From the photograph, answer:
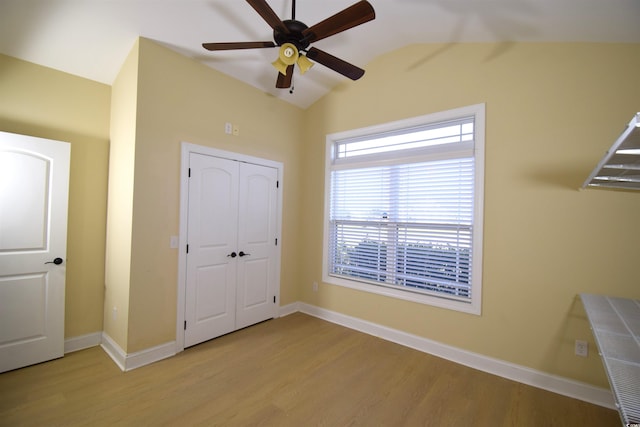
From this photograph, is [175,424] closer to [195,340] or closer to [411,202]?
[195,340]

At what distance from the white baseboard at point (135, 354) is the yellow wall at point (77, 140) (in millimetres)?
342

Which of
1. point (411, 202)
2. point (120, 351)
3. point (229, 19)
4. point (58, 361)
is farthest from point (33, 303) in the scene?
point (411, 202)

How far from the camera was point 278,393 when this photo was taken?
87.4 inches

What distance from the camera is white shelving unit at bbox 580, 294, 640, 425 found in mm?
882

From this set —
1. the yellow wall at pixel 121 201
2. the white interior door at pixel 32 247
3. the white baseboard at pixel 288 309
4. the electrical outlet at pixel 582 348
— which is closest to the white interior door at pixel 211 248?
the yellow wall at pixel 121 201

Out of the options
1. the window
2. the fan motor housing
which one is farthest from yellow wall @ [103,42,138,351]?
the window

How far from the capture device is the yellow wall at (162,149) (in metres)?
2.58

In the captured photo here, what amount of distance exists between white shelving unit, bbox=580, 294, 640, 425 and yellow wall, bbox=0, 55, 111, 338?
395 cm

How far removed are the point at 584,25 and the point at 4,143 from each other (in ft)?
15.7

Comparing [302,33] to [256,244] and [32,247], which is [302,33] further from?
[32,247]

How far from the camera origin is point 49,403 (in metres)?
2.03

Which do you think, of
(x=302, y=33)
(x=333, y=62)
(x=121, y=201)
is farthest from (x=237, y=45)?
(x=121, y=201)

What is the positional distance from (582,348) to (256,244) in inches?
130

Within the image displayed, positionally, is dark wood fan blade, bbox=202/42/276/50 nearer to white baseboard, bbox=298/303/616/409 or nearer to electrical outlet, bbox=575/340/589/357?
white baseboard, bbox=298/303/616/409
